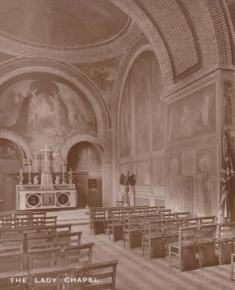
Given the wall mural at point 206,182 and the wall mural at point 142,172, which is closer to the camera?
the wall mural at point 206,182

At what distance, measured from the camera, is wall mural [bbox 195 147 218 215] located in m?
11.4

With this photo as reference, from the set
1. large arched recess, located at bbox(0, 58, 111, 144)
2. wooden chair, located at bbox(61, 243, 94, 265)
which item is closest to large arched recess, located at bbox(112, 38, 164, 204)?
large arched recess, located at bbox(0, 58, 111, 144)

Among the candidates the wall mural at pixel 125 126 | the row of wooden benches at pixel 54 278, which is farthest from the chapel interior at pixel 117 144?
the wall mural at pixel 125 126

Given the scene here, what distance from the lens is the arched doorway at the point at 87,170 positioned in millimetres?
23359

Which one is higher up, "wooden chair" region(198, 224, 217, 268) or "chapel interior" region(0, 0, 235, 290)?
"chapel interior" region(0, 0, 235, 290)

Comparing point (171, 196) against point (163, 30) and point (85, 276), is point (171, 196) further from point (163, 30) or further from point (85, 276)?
point (85, 276)

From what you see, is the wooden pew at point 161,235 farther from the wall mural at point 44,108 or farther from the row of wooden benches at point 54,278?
the wall mural at point 44,108

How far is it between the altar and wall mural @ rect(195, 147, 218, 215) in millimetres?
10105

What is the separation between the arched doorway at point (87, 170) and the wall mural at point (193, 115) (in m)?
9.90

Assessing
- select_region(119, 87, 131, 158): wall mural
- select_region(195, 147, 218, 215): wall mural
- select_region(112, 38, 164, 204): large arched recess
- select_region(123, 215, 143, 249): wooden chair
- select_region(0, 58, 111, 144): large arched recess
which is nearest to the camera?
select_region(123, 215, 143, 249): wooden chair

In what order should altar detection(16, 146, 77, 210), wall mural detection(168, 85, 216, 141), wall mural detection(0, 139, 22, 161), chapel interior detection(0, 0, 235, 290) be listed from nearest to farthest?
1. chapel interior detection(0, 0, 235, 290)
2. wall mural detection(168, 85, 216, 141)
3. altar detection(16, 146, 77, 210)
4. wall mural detection(0, 139, 22, 161)

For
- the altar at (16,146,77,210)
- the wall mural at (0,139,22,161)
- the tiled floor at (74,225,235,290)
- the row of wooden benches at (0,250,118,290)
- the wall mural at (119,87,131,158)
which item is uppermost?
the wall mural at (119,87,131,158)

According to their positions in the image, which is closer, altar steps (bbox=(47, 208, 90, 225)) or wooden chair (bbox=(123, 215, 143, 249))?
wooden chair (bbox=(123, 215, 143, 249))

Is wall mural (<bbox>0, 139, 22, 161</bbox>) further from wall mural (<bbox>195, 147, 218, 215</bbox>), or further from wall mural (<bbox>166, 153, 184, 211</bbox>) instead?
wall mural (<bbox>195, 147, 218, 215</bbox>)
